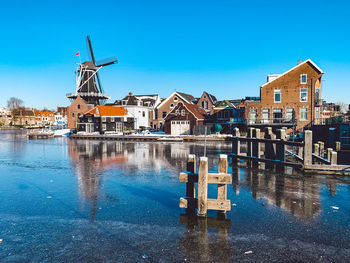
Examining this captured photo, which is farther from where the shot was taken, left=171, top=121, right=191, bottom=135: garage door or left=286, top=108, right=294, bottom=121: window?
left=171, top=121, right=191, bottom=135: garage door

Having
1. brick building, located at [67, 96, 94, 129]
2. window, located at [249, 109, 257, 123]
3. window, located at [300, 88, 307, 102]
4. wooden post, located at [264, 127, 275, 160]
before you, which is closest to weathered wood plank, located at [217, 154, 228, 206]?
wooden post, located at [264, 127, 275, 160]

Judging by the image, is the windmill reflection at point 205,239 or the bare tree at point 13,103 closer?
the windmill reflection at point 205,239

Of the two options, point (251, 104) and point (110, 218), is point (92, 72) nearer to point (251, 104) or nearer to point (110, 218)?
point (251, 104)

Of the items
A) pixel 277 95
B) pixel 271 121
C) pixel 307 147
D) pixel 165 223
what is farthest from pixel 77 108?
pixel 165 223

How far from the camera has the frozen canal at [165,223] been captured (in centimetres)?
642

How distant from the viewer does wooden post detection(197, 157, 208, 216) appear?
8231mm

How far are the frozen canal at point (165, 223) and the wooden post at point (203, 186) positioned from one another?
1.24 ft

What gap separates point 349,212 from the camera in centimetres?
927

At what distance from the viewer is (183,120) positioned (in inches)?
2093

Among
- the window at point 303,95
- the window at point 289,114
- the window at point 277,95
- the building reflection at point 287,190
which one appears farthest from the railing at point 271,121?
the building reflection at point 287,190

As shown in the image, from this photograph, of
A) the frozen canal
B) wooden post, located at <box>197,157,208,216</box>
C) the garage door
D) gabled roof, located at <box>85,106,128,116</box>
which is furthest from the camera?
gabled roof, located at <box>85,106,128,116</box>

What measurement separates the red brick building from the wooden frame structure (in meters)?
43.6

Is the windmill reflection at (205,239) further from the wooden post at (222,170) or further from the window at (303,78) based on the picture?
the window at (303,78)

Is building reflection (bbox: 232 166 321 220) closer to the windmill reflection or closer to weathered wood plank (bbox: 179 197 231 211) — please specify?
Result: weathered wood plank (bbox: 179 197 231 211)
